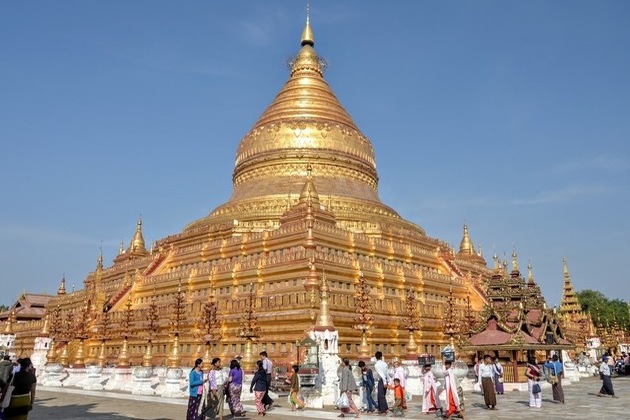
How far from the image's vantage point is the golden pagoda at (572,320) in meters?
47.3

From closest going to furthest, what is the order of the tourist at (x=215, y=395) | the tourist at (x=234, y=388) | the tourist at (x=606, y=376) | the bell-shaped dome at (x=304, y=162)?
the tourist at (x=215, y=395), the tourist at (x=234, y=388), the tourist at (x=606, y=376), the bell-shaped dome at (x=304, y=162)

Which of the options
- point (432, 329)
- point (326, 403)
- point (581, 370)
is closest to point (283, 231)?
point (432, 329)

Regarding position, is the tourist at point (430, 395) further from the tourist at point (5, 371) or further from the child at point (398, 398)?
the tourist at point (5, 371)

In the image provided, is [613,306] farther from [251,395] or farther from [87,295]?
[251,395]

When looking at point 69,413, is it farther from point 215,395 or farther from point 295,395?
point 295,395

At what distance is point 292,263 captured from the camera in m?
34.2

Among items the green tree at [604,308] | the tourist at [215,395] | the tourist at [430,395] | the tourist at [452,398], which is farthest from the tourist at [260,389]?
the green tree at [604,308]

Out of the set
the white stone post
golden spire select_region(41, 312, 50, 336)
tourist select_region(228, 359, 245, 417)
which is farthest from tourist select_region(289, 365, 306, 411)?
golden spire select_region(41, 312, 50, 336)

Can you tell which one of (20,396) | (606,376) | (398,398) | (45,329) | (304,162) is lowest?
(398,398)

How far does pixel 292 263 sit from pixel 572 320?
32.7 m

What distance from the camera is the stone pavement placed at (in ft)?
52.1

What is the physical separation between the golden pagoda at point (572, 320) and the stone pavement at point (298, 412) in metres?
21.7

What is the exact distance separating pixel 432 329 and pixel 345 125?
22720 millimetres

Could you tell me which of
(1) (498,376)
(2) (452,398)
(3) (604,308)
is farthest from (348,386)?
(3) (604,308)
